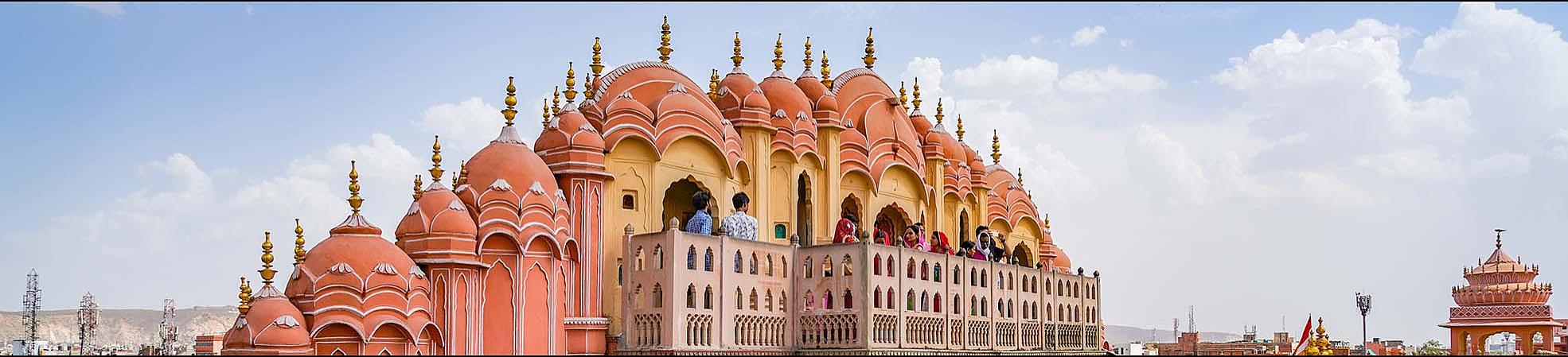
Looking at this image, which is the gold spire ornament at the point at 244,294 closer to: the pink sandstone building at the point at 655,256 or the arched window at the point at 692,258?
the pink sandstone building at the point at 655,256

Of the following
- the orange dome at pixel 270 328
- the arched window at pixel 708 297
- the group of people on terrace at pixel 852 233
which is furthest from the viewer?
the group of people on terrace at pixel 852 233

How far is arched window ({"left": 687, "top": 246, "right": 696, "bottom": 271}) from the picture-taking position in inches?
1211

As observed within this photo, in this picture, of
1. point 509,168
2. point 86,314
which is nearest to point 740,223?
point 509,168

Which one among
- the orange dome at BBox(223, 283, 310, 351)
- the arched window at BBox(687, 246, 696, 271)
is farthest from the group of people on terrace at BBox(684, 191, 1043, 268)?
the orange dome at BBox(223, 283, 310, 351)

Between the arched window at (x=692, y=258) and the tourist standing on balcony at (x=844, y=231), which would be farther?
the tourist standing on balcony at (x=844, y=231)

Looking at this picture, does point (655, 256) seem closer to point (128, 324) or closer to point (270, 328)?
point (270, 328)

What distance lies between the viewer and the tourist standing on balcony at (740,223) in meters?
32.4

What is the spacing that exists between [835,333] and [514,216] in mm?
7133

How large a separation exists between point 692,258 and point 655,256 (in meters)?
0.70

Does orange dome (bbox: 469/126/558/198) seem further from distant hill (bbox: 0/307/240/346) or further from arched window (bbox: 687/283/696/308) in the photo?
distant hill (bbox: 0/307/240/346)

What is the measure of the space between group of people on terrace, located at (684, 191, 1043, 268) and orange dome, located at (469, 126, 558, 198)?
300 centimetres

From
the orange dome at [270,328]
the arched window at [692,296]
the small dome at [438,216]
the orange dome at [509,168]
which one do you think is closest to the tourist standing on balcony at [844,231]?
the arched window at [692,296]

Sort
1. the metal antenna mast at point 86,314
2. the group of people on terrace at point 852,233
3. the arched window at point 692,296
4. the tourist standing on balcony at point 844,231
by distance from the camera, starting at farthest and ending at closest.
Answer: the metal antenna mast at point 86,314 < the tourist standing on balcony at point 844,231 < the group of people on terrace at point 852,233 < the arched window at point 692,296

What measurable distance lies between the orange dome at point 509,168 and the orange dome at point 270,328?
455 centimetres
